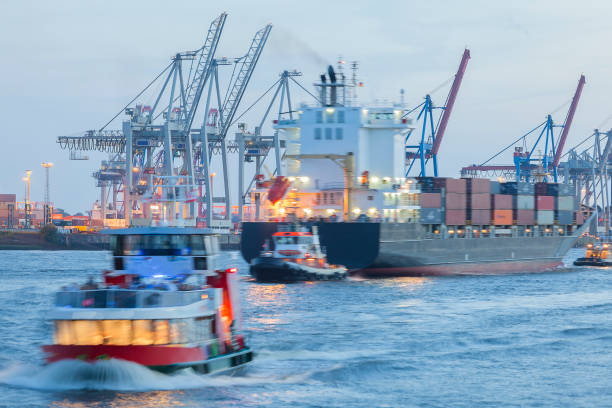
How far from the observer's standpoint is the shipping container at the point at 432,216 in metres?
74.3

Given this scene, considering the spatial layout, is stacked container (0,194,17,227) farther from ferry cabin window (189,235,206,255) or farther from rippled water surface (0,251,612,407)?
ferry cabin window (189,235,206,255)

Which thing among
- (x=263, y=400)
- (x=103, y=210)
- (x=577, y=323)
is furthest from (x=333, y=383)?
(x=103, y=210)

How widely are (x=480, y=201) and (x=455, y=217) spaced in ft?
14.7

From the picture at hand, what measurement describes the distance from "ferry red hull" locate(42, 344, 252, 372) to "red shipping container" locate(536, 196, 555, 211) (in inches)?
2640

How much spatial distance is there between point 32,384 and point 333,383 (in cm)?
857

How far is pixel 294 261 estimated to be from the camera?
58.1m

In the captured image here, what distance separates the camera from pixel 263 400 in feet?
83.6

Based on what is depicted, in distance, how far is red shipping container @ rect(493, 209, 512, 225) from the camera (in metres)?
82.4

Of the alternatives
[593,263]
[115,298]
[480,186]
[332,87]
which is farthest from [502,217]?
[115,298]

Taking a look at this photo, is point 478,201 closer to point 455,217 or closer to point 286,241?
point 455,217

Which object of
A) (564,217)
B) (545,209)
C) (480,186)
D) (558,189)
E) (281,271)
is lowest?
(281,271)

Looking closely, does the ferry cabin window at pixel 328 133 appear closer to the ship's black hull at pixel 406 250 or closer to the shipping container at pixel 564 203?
the ship's black hull at pixel 406 250

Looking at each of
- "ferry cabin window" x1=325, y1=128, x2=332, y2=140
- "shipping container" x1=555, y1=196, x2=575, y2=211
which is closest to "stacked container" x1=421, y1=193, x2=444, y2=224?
"ferry cabin window" x1=325, y1=128, x2=332, y2=140

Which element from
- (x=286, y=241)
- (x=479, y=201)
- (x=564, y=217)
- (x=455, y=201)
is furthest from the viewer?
(x=564, y=217)
